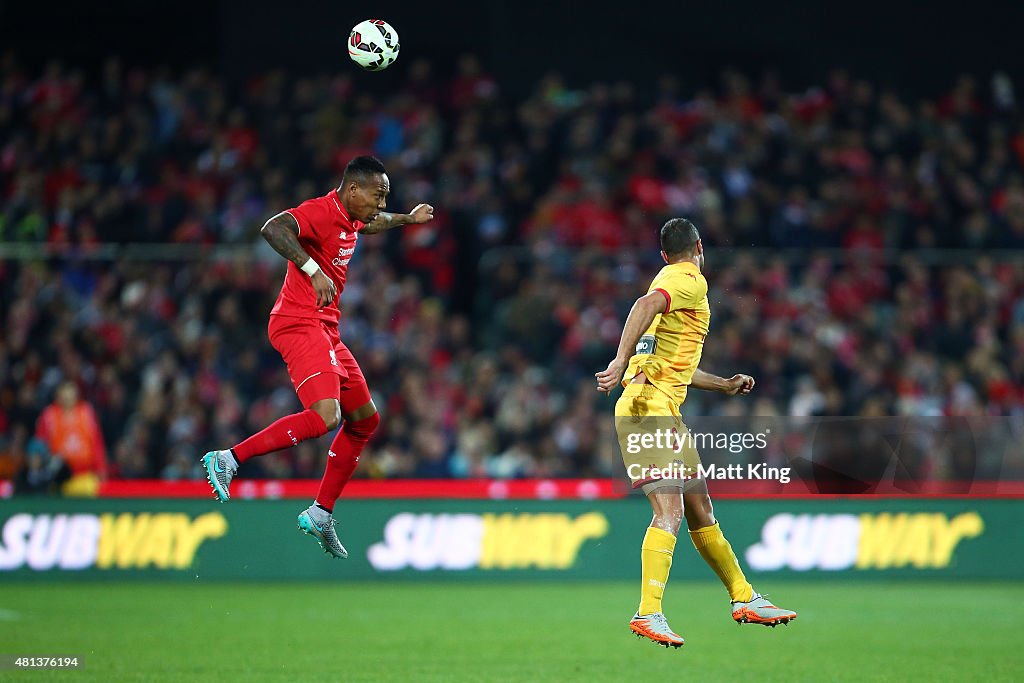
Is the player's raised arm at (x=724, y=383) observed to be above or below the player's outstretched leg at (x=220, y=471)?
above

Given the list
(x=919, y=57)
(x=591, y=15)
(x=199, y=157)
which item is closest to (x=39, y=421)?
(x=199, y=157)

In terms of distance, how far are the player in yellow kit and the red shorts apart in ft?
5.35

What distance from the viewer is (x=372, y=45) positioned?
8.66m

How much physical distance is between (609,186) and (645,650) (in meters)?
8.59

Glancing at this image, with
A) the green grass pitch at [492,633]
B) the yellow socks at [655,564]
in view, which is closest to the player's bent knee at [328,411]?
the green grass pitch at [492,633]

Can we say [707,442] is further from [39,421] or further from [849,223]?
[39,421]

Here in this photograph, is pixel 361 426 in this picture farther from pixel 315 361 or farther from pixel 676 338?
pixel 676 338

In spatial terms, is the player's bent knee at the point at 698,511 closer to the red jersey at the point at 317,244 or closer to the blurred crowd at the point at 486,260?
the red jersey at the point at 317,244

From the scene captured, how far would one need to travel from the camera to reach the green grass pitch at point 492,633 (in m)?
9.23

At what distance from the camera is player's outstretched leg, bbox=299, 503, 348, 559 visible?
836 cm

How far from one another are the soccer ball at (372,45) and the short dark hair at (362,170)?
0.62 metres

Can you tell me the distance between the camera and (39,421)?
1468 cm

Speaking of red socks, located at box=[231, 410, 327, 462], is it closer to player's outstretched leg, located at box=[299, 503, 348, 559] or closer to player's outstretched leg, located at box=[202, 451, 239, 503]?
player's outstretched leg, located at box=[202, 451, 239, 503]

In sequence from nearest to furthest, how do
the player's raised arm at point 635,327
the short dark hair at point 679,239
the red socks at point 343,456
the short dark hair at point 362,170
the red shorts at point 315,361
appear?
1. the player's raised arm at point 635,327
2. the short dark hair at point 679,239
3. the red shorts at point 315,361
4. the short dark hair at point 362,170
5. the red socks at point 343,456
